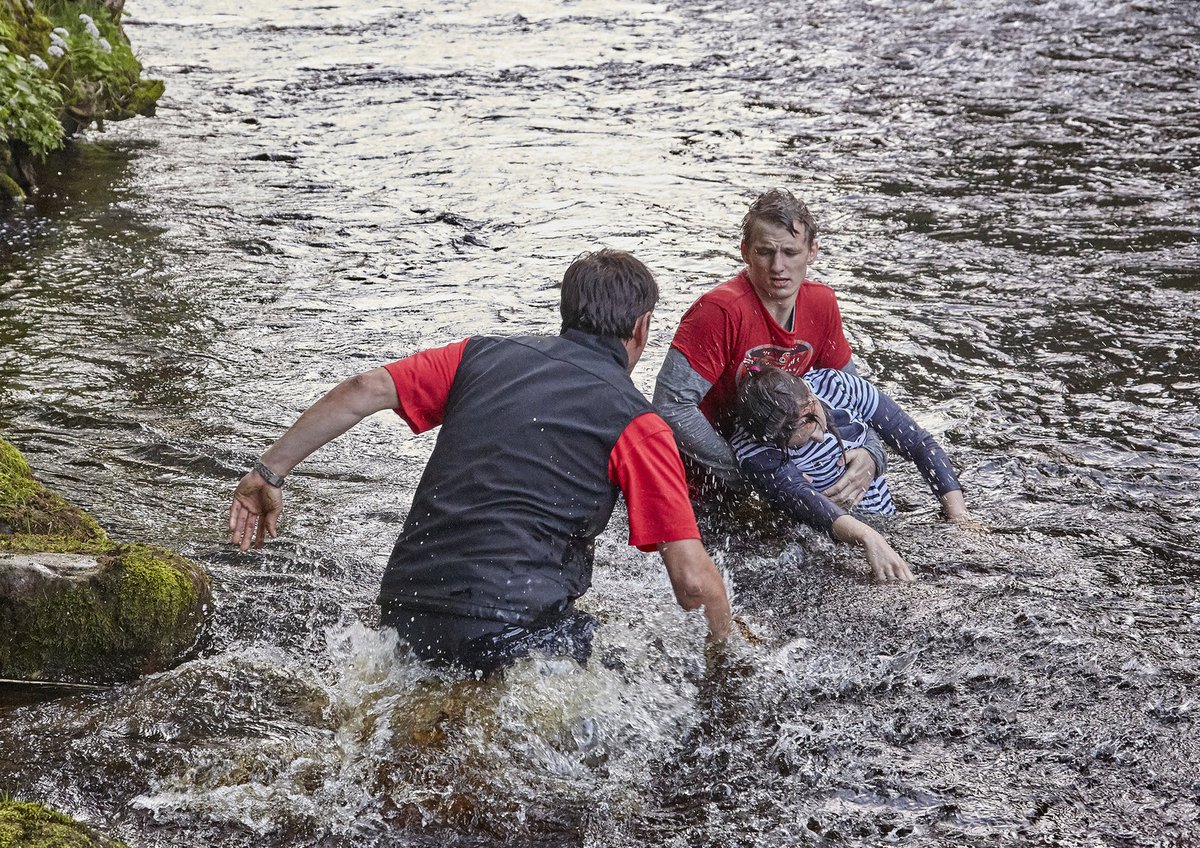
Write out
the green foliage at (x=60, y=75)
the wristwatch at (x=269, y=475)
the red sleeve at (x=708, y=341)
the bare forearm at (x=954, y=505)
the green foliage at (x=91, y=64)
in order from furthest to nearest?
the green foliage at (x=91, y=64), the green foliage at (x=60, y=75), the bare forearm at (x=954, y=505), the red sleeve at (x=708, y=341), the wristwatch at (x=269, y=475)

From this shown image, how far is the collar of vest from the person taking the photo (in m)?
4.20

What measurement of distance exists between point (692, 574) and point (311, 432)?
4.65 feet

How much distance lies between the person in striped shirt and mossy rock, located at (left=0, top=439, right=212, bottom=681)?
103 inches

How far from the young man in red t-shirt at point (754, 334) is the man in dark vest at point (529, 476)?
1.64 metres

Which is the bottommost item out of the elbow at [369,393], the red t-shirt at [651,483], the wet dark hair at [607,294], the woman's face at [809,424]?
the woman's face at [809,424]

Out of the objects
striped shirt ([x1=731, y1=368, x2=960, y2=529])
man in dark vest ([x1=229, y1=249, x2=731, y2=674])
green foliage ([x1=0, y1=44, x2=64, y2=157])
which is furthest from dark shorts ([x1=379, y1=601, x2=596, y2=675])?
green foliage ([x1=0, y1=44, x2=64, y2=157])

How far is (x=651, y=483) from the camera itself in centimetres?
404

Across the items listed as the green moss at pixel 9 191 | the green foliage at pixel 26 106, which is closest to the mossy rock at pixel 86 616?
the green foliage at pixel 26 106

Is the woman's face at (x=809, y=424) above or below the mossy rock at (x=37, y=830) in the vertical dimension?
below

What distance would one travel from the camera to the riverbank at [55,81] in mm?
10703

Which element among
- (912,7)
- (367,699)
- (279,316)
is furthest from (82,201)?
(912,7)

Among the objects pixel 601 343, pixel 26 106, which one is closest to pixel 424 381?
pixel 601 343

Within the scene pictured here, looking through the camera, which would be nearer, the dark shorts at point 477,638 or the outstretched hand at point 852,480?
the dark shorts at point 477,638

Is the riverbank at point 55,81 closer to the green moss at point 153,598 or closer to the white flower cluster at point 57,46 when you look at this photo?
the white flower cluster at point 57,46
